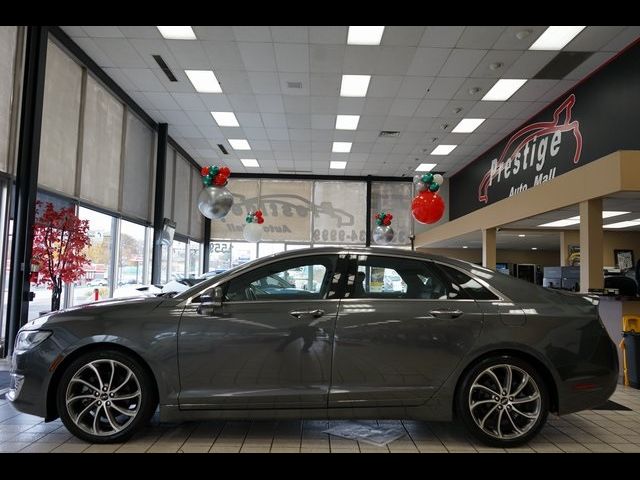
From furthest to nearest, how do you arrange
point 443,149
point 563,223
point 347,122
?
point 443,149 < point 347,122 < point 563,223

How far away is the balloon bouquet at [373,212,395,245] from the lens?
1463 cm

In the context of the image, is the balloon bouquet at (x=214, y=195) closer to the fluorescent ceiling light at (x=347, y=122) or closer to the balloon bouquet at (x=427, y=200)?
the fluorescent ceiling light at (x=347, y=122)

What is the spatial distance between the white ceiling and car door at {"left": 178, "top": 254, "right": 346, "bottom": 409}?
5301 millimetres

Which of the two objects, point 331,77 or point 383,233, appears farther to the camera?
point 383,233

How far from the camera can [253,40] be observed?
7047 mm

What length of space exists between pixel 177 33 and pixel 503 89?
6.13 metres

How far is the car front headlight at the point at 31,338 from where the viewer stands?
2785 millimetres

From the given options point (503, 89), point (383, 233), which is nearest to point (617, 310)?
point (503, 89)

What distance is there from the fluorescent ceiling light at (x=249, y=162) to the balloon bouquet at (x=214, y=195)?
14.2 ft

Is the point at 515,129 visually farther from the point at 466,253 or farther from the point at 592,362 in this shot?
the point at 592,362

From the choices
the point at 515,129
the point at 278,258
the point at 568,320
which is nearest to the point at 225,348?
the point at 278,258

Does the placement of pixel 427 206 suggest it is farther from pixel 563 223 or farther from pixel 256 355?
pixel 256 355

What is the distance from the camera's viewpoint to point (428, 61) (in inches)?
301

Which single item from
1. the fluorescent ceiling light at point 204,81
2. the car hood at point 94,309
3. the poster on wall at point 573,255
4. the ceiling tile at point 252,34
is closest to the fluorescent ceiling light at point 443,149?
the poster on wall at point 573,255
